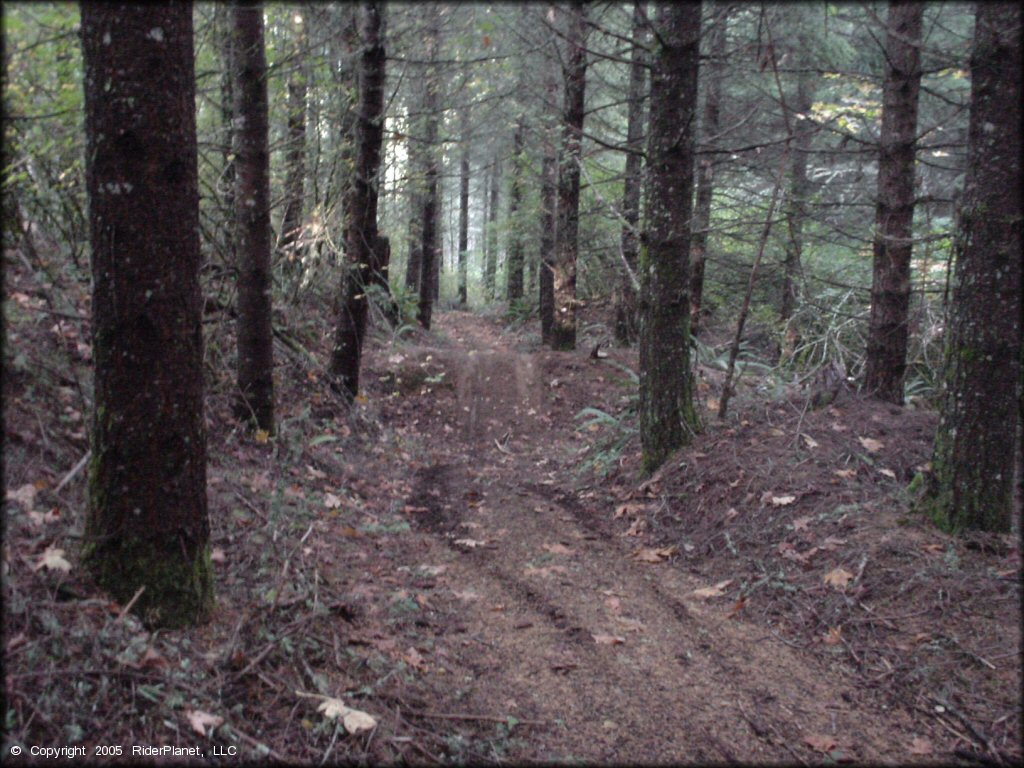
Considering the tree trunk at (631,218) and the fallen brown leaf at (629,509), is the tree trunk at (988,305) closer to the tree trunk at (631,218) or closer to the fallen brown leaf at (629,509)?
the fallen brown leaf at (629,509)

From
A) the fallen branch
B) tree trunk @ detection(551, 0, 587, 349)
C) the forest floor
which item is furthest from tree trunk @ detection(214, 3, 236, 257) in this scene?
the fallen branch

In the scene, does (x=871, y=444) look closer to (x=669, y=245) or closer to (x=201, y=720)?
(x=669, y=245)

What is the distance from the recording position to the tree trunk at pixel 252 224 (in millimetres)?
7211

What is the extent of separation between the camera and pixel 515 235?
22344 millimetres

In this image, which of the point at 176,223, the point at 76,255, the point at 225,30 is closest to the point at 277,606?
the point at 176,223

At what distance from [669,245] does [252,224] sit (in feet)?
14.5

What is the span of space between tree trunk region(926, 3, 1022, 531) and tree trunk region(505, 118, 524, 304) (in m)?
14.6

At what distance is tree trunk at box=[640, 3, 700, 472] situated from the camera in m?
7.09

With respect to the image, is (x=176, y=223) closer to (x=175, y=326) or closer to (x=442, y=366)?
(x=175, y=326)

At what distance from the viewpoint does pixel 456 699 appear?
3686 mm

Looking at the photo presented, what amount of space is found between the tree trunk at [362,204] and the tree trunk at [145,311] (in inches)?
234

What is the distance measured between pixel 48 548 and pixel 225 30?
6167mm

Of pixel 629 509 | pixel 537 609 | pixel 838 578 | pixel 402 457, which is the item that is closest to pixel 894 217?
pixel 629 509

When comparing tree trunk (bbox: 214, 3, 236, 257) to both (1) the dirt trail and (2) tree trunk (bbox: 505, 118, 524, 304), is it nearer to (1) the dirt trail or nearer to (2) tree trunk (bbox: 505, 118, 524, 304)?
(1) the dirt trail
